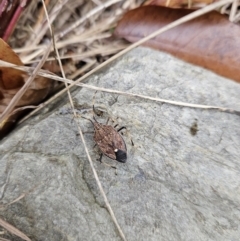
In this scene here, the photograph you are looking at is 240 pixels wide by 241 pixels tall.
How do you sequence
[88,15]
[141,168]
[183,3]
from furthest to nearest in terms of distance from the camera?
1. [88,15]
2. [183,3]
3. [141,168]

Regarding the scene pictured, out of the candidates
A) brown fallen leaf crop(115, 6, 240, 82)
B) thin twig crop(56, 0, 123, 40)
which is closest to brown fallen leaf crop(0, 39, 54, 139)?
thin twig crop(56, 0, 123, 40)

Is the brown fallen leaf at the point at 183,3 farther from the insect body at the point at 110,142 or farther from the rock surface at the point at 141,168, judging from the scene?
the insect body at the point at 110,142

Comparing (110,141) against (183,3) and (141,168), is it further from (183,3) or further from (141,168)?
A: (183,3)

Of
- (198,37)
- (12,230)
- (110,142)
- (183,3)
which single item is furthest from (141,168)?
(183,3)

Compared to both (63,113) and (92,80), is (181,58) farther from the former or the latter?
(63,113)

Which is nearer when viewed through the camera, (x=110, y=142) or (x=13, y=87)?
(x=110, y=142)

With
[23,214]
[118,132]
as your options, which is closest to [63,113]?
[118,132]

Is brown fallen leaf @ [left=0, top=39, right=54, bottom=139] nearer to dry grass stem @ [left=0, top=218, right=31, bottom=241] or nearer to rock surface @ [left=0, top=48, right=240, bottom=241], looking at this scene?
rock surface @ [left=0, top=48, right=240, bottom=241]
